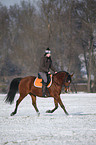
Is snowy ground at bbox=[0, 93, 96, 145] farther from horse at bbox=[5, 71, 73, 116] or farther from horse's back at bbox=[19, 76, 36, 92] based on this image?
horse's back at bbox=[19, 76, 36, 92]

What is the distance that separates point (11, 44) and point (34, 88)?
51.5 m

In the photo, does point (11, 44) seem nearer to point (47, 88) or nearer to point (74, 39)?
point (74, 39)

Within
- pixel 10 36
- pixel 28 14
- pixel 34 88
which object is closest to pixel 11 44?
pixel 10 36

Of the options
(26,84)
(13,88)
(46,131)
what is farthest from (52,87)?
(46,131)

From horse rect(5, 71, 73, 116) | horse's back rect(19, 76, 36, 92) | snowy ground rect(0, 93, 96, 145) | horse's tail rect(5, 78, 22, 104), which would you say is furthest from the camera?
horse's tail rect(5, 78, 22, 104)

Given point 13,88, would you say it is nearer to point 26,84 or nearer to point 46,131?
point 26,84

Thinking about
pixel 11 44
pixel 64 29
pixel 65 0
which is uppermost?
pixel 65 0

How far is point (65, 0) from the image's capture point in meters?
37.2

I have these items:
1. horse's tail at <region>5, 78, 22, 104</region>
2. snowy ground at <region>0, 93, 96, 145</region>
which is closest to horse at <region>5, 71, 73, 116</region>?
horse's tail at <region>5, 78, 22, 104</region>

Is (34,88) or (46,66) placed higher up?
(46,66)

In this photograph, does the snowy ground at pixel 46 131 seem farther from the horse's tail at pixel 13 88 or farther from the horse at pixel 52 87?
the horse's tail at pixel 13 88

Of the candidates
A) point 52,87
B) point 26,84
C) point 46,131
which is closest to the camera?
point 46,131

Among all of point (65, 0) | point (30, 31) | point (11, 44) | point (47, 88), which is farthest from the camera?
point (11, 44)

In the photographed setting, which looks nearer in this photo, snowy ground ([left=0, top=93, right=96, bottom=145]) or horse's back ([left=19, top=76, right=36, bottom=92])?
snowy ground ([left=0, top=93, right=96, bottom=145])
